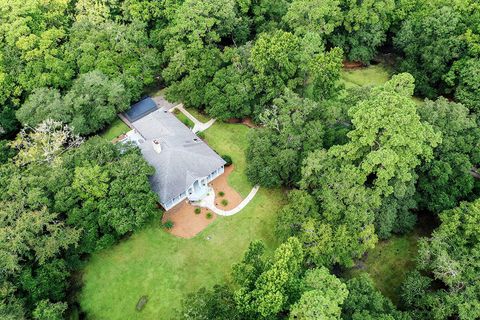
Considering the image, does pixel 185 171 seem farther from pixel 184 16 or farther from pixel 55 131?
pixel 184 16

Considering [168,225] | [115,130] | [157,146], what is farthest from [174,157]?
[115,130]

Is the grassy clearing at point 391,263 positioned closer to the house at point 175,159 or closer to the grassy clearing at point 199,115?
the house at point 175,159

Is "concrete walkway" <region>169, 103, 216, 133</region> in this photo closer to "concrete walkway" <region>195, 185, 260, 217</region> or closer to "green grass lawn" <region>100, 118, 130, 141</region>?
"green grass lawn" <region>100, 118, 130, 141</region>

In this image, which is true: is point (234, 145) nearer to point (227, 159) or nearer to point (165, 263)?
point (227, 159)

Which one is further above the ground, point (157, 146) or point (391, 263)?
point (157, 146)

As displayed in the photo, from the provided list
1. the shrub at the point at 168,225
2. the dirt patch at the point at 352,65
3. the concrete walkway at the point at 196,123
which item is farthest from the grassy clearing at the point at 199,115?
the dirt patch at the point at 352,65

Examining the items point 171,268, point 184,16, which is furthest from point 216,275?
point 184,16
